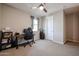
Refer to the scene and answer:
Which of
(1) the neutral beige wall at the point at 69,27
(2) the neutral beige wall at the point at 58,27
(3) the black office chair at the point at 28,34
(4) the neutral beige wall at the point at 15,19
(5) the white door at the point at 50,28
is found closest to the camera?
(4) the neutral beige wall at the point at 15,19

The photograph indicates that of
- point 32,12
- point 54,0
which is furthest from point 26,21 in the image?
point 54,0

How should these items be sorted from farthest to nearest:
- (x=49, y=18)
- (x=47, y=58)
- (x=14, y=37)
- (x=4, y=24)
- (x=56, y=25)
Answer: (x=49, y=18) → (x=56, y=25) → (x=14, y=37) → (x=4, y=24) → (x=47, y=58)

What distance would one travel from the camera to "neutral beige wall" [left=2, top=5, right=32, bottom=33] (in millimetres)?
3855

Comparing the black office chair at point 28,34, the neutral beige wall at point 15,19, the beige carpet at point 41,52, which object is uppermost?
the neutral beige wall at point 15,19

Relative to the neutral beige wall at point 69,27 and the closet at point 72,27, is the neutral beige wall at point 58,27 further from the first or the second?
the neutral beige wall at point 69,27

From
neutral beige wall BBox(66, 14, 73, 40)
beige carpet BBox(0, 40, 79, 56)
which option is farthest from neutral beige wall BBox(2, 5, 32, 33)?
neutral beige wall BBox(66, 14, 73, 40)

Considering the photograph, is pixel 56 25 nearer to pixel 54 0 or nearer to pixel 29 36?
pixel 29 36

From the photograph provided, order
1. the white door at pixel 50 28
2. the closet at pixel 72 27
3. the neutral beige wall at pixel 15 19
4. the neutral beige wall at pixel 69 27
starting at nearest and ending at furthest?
the neutral beige wall at pixel 15 19 < the white door at pixel 50 28 < the closet at pixel 72 27 < the neutral beige wall at pixel 69 27

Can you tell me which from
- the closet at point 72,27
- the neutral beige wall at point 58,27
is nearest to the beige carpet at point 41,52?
the neutral beige wall at point 58,27

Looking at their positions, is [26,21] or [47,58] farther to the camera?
[26,21]

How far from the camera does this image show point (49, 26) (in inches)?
235

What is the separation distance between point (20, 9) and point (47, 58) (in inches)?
144

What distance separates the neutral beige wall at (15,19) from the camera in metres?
3.85

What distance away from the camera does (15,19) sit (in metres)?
4.26
